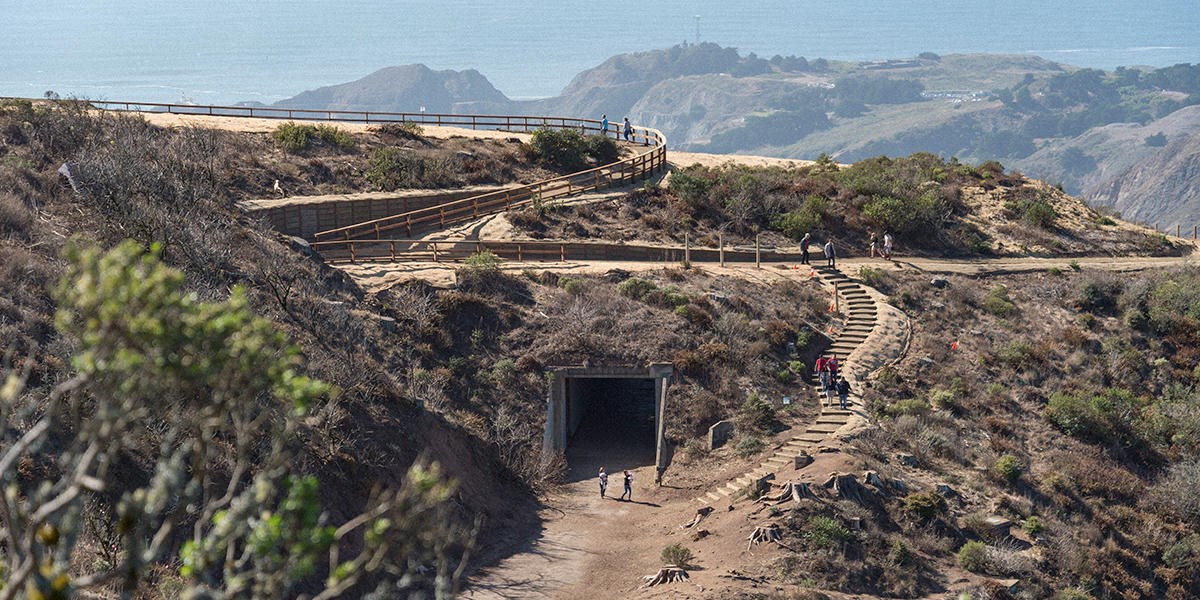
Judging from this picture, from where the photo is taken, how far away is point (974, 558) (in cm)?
3212

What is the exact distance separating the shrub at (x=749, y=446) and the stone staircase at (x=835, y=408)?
0.68 meters

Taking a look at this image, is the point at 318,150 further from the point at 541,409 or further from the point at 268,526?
the point at 268,526

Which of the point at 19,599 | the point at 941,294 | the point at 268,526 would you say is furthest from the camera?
the point at 941,294

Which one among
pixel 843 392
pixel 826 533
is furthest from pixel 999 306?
pixel 826 533

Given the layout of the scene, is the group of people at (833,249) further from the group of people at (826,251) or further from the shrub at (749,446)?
the shrub at (749,446)

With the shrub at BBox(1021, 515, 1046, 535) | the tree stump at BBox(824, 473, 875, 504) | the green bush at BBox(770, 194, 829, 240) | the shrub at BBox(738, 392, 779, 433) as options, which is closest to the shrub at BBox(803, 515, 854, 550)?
the tree stump at BBox(824, 473, 875, 504)

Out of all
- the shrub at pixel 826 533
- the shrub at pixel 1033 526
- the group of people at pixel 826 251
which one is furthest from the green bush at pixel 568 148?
the shrub at pixel 826 533

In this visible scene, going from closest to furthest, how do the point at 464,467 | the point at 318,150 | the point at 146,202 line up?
1. the point at 464,467
2. the point at 146,202
3. the point at 318,150

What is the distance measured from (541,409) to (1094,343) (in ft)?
68.8

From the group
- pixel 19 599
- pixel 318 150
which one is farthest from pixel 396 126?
pixel 19 599

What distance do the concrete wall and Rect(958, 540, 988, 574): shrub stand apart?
2821cm

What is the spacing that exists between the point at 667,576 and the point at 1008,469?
12097 mm

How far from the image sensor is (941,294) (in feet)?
163

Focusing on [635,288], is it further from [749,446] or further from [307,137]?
[307,137]
